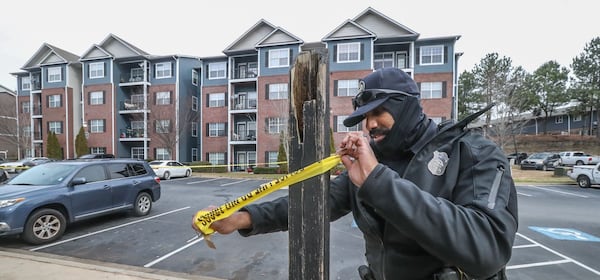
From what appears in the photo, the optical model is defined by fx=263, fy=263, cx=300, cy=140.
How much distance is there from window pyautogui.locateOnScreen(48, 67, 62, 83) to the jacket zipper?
38.5 metres

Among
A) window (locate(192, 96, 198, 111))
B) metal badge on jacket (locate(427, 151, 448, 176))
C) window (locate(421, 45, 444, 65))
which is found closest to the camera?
metal badge on jacket (locate(427, 151, 448, 176))

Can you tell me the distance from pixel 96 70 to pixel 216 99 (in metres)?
12.8

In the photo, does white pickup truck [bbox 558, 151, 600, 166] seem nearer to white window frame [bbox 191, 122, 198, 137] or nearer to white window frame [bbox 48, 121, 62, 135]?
white window frame [bbox 191, 122, 198, 137]

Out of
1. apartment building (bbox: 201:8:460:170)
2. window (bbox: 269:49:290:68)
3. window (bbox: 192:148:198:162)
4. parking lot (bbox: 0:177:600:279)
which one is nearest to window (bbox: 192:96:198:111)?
apartment building (bbox: 201:8:460:170)

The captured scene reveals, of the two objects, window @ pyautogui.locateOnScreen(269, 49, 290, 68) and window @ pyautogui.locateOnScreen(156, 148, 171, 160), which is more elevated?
window @ pyautogui.locateOnScreen(269, 49, 290, 68)

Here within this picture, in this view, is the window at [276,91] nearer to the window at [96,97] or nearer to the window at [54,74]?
the window at [96,97]

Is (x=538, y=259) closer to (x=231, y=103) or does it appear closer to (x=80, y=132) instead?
(x=231, y=103)

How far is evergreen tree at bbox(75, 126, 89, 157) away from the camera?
2633 cm

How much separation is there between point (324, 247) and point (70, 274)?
4.38 metres

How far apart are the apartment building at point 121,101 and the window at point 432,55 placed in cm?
2213

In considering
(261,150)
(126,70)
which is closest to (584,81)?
(261,150)

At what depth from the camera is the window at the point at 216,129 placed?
85.4 ft

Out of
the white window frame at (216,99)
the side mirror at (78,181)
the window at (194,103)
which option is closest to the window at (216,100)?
the white window frame at (216,99)

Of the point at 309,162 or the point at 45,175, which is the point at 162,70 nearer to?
the point at 45,175
